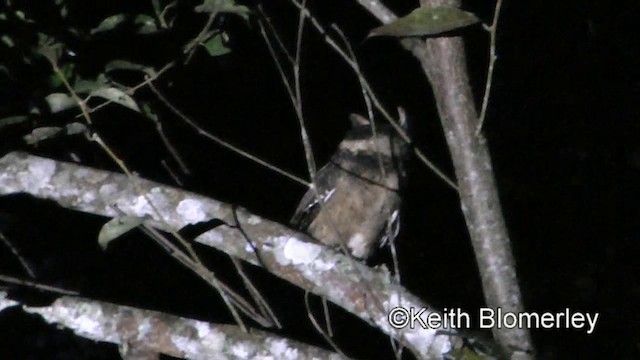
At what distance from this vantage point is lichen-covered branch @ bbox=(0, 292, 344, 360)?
7.32 ft

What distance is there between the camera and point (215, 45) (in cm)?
286

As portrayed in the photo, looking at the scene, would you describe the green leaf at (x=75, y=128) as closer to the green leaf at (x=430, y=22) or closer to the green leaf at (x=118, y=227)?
the green leaf at (x=118, y=227)

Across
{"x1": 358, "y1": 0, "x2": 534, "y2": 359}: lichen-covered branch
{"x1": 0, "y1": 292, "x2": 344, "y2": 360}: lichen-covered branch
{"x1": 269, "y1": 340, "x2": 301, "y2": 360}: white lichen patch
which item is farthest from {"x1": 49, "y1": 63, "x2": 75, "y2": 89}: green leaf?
{"x1": 358, "y1": 0, "x2": 534, "y2": 359}: lichen-covered branch

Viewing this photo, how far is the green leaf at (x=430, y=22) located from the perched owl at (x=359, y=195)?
2230 millimetres

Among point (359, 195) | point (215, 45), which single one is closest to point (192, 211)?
point (215, 45)

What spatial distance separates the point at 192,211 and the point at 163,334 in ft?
0.92

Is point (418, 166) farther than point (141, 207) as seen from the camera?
Yes

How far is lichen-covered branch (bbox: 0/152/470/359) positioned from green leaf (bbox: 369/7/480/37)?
66 centimetres

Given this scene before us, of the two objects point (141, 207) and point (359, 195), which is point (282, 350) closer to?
point (141, 207)

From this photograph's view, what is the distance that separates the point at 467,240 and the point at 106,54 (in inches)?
92.6

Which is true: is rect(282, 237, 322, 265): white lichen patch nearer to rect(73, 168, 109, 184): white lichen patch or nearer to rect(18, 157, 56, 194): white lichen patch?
rect(73, 168, 109, 184): white lichen patch

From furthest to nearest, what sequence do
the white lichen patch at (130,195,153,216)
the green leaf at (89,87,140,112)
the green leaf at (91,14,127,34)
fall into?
1. the green leaf at (91,14,127,34)
2. the green leaf at (89,87,140,112)
3. the white lichen patch at (130,195,153,216)

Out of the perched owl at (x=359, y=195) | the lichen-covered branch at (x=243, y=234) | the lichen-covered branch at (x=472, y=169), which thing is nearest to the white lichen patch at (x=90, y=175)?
the lichen-covered branch at (x=243, y=234)

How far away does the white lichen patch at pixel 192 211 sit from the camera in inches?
91.9
